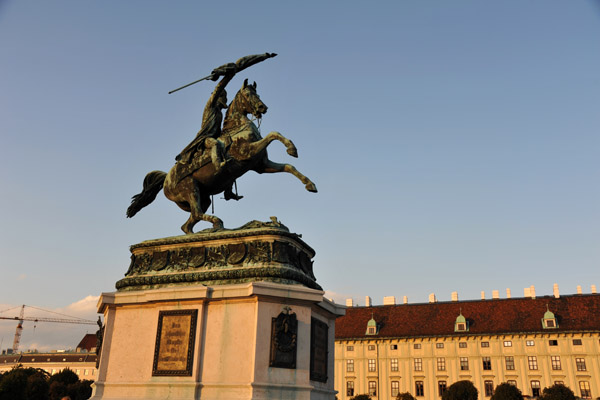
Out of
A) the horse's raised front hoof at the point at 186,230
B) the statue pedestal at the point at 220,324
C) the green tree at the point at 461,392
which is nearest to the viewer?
the statue pedestal at the point at 220,324

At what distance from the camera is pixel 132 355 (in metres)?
11.9

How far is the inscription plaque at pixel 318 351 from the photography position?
11.4 m

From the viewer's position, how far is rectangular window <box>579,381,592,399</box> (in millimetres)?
65250

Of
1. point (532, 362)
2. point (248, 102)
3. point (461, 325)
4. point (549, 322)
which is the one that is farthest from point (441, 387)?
point (248, 102)

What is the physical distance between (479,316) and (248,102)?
67.7m

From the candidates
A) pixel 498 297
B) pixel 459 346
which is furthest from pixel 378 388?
pixel 498 297

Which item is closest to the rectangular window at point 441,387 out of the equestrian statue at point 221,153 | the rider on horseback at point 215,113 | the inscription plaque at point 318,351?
the inscription plaque at point 318,351

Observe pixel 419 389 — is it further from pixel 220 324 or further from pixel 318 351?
pixel 220 324

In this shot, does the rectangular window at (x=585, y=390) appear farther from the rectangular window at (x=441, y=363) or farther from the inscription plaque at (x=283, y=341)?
the inscription plaque at (x=283, y=341)

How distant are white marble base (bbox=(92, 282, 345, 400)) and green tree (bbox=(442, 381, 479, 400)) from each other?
172 ft

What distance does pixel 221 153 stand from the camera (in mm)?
13180

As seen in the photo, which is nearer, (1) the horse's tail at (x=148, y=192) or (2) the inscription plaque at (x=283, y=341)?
(2) the inscription plaque at (x=283, y=341)

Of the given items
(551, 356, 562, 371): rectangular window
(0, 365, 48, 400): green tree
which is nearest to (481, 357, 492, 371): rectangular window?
(551, 356, 562, 371): rectangular window

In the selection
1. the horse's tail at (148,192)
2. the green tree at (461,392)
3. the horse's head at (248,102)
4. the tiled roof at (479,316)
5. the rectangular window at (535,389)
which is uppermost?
the tiled roof at (479,316)
